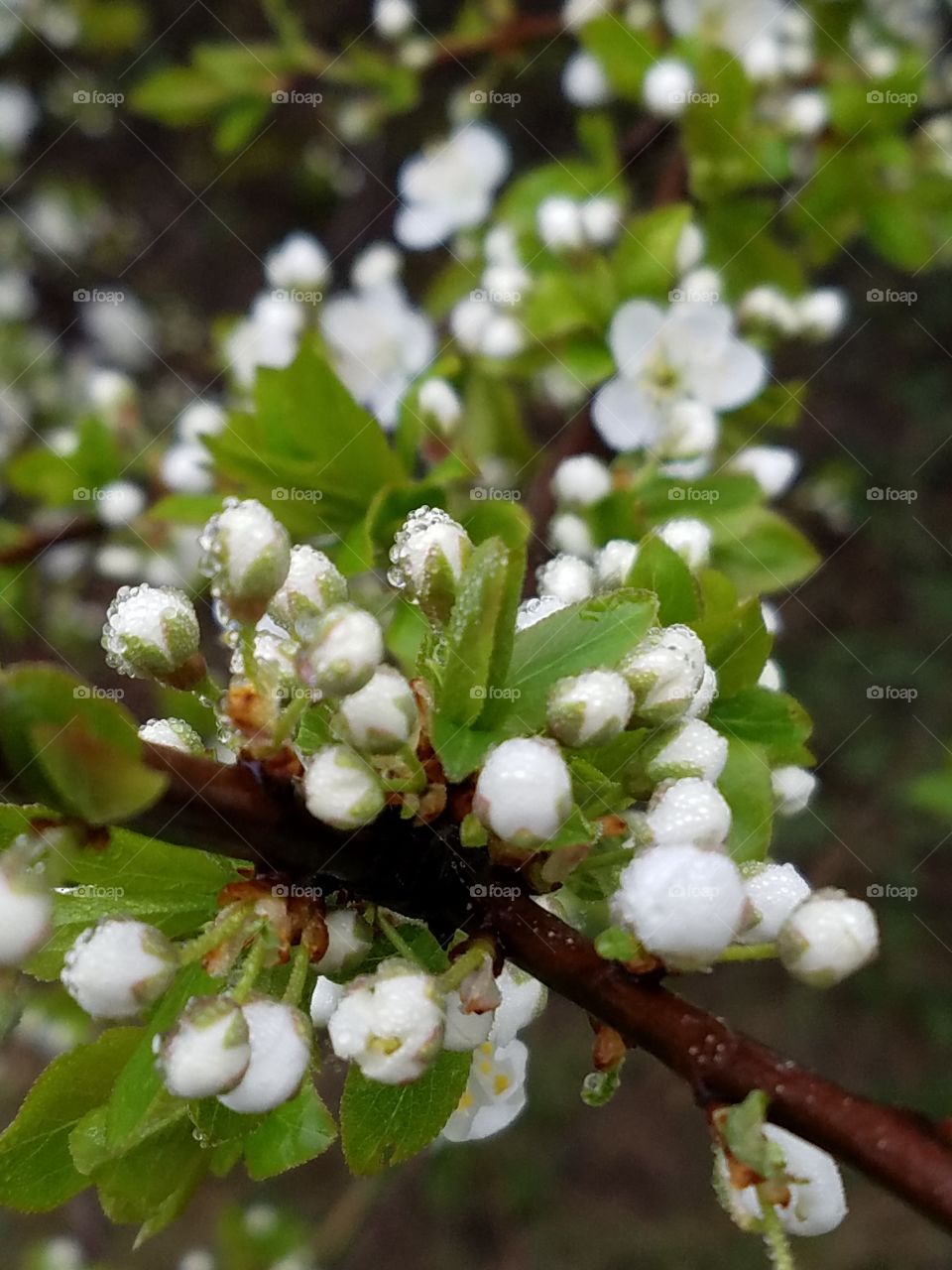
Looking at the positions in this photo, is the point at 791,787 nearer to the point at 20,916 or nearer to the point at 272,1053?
the point at 272,1053

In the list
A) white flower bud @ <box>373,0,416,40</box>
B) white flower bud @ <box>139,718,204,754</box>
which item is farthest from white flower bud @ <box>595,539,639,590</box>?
white flower bud @ <box>373,0,416,40</box>

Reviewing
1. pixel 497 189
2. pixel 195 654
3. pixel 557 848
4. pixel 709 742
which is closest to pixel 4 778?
pixel 195 654

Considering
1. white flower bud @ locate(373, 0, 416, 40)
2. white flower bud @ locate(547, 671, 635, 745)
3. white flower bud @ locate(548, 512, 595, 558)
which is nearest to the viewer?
white flower bud @ locate(547, 671, 635, 745)

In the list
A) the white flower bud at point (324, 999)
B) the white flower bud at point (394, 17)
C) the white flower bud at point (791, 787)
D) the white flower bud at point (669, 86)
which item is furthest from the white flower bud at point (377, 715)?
the white flower bud at point (394, 17)

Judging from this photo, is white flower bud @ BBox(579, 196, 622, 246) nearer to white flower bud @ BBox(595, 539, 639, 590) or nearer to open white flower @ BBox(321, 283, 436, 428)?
open white flower @ BBox(321, 283, 436, 428)

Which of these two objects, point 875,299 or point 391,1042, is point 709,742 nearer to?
point 391,1042

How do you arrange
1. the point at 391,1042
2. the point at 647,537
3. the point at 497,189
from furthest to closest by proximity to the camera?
the point at 497,189, the point at 647,537, the point at 391,1042

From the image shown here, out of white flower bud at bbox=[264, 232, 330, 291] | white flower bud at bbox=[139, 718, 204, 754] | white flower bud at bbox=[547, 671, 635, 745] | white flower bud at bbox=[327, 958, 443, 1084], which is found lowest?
white flower bud at bbox=[327, 958, 443, 1084]
